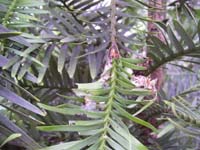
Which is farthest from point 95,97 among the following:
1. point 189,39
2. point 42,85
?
point 42,85

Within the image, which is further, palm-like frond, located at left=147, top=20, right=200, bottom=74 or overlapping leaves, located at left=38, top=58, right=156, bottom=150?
palm-like frond, located at left=147, top=20, right=200, bottom=74

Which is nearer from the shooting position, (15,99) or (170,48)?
(15,99)

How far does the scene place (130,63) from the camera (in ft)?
1.19

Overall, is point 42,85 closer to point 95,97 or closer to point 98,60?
point 98,60

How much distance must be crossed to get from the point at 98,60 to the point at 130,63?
0.15 m

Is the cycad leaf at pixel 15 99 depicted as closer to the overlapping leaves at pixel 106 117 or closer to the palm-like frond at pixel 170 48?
the overlapping leaves at pixel 106 117

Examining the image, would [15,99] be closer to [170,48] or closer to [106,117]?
[106,117]

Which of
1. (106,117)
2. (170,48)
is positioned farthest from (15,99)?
(170,48)

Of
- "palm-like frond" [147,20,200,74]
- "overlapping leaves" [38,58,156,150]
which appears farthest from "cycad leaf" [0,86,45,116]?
"palm-like frond" [147,20,200,74]

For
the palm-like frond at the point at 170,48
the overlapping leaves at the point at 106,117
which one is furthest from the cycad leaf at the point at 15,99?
the palm-like frond at the point at 170,48

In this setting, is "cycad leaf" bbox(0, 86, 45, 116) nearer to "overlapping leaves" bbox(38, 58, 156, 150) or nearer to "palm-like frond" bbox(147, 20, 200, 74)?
"overlapping leaves" bbox(38, 58, 156, 150)

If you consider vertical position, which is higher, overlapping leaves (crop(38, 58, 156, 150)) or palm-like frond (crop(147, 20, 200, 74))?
palm-like frond (crop(147, 20, 200, 74))

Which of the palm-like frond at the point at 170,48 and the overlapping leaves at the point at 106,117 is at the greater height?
the palm-like frond at the point at 170,48

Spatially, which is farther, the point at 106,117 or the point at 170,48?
the point at 170,48
